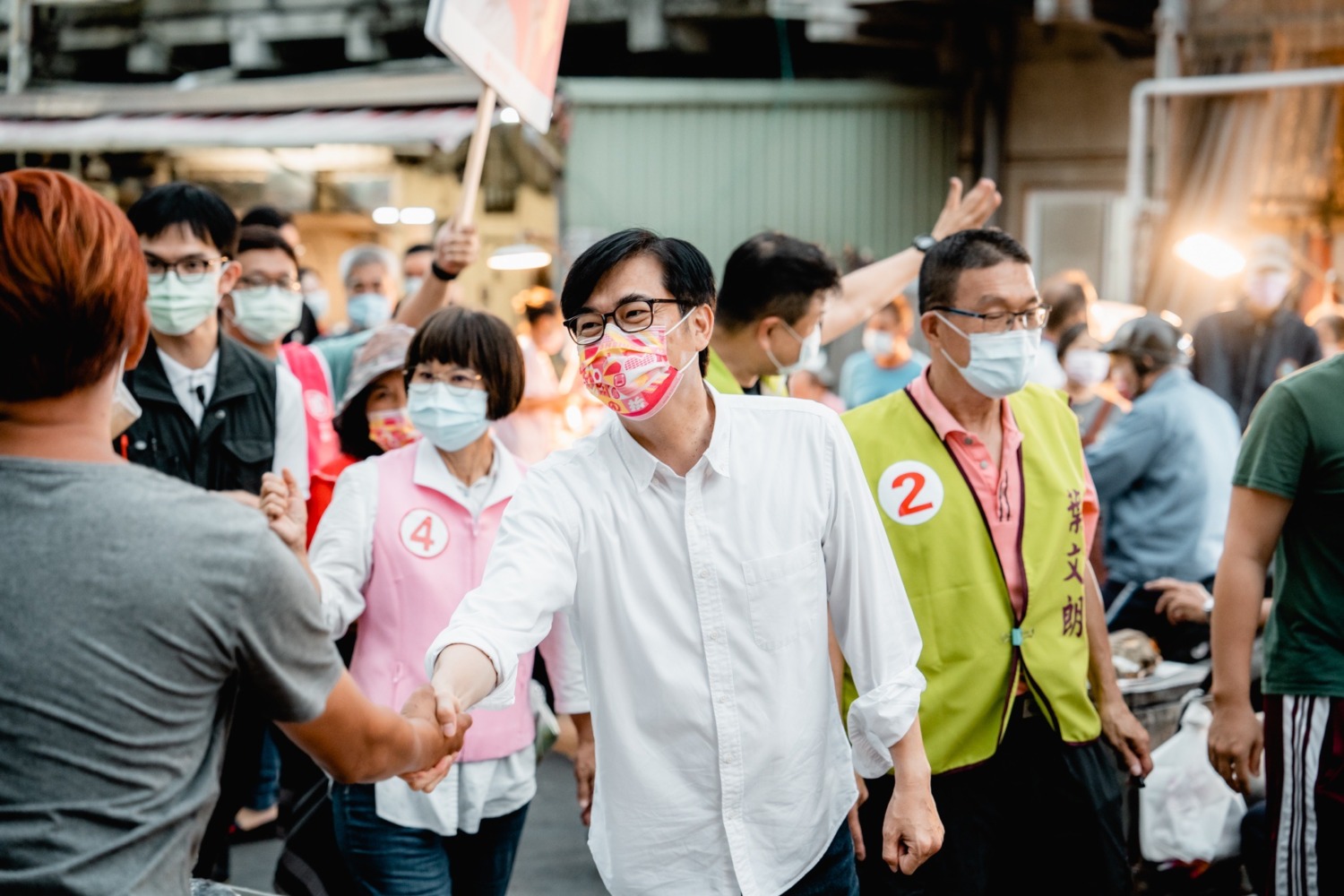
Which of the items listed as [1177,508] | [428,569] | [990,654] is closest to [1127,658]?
[1177,508]

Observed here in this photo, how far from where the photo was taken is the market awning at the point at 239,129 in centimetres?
1279

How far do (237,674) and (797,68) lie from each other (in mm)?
12457

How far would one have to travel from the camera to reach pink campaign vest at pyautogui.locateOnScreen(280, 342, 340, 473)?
461 cm

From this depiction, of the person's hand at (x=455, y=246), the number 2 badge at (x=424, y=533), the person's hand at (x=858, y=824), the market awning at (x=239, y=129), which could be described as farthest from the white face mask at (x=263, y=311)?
the market awning at (x=239, y=129)

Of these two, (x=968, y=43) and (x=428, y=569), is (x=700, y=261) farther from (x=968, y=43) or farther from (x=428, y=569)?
(x=968, y=43)

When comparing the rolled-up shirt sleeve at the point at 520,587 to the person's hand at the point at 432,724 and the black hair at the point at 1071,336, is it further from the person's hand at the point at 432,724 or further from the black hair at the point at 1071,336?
the black hair at the point at 1071,336

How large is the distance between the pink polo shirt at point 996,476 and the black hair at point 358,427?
69.3 inches

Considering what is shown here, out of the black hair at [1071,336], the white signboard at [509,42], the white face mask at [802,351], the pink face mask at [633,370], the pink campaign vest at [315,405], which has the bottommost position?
the black hair at [1071,336]

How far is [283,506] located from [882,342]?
22.0ft

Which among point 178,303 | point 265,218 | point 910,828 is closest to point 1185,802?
point 910,828

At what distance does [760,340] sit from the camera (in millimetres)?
4180

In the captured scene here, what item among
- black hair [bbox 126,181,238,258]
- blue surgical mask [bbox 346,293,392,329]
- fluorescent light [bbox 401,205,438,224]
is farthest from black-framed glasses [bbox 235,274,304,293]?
fluorescent light [bbox 401,205,438,224]

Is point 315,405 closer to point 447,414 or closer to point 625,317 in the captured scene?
point 447,414

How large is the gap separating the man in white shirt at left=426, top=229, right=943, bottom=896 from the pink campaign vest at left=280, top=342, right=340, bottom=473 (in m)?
1.95
